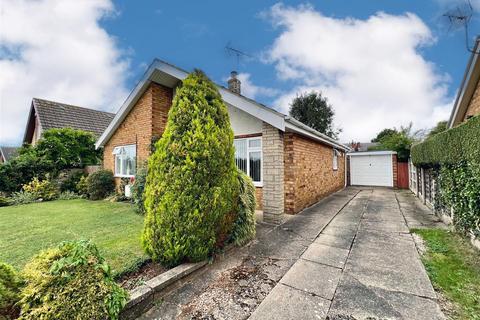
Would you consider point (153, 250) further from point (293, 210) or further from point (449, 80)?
point (449, 80)

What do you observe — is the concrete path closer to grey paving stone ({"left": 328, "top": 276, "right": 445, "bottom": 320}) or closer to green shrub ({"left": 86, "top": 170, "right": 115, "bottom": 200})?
grey paving stone ({"left": 328, "top": 276, "right": 445, "bottom": 320})

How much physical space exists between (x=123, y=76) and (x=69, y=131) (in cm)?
636

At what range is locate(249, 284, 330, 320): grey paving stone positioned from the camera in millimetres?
2352

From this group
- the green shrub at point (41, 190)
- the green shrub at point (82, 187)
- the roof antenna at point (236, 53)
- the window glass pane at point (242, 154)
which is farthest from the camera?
the green shrub at point (82, 187)

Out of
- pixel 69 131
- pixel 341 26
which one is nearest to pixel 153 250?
pixel 341 26

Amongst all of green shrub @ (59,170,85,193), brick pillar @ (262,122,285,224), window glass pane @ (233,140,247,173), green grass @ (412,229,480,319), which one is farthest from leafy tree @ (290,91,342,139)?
green shrub @ (59,170,85,193)

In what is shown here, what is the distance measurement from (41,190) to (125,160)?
4987 millimetres

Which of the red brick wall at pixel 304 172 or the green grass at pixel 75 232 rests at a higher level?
the red brick wall at pixel 304 172

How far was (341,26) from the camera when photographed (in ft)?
25.6

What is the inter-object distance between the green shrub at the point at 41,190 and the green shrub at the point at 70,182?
0.67 m

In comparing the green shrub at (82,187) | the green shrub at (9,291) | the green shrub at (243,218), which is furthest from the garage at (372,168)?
the green shrub at (9,291)

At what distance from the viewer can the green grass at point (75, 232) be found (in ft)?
12.4

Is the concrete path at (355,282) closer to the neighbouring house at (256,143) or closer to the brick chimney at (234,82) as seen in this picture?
the neighbouring house at (256,143)

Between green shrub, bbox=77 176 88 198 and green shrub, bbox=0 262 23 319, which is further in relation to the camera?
green shrub, bbox=77 176 88 198
